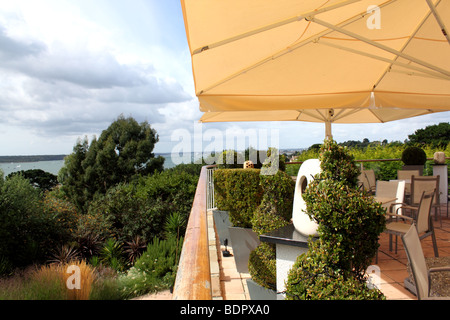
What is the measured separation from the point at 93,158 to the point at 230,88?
2450cm

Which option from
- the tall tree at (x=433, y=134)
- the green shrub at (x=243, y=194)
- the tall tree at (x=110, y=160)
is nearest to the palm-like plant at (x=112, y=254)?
the green shrub at (x=243, y=194)

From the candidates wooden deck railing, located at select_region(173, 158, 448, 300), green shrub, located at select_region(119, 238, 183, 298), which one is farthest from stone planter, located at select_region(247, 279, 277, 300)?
green shrub, located at select_region(119, 238, 183, 298)

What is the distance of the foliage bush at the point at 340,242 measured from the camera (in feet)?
4.79

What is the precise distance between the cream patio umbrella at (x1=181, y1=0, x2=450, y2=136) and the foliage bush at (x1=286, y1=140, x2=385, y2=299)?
141 centimetres

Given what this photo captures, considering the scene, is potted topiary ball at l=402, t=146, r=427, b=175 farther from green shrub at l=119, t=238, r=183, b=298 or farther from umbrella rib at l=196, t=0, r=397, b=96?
umbrella rib at l=196, t=0, r=397, b=96

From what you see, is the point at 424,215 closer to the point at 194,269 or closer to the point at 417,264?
the point at 417,264

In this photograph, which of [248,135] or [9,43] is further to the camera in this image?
[9,43]

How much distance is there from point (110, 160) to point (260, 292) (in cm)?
2476

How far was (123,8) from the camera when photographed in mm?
7566

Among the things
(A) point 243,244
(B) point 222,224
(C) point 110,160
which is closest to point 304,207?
(A) point 243,244

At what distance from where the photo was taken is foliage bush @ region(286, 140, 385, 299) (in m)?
1.46

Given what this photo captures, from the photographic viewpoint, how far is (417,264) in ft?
6.79

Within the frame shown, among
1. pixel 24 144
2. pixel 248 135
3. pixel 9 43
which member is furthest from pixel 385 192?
pixel 24 144

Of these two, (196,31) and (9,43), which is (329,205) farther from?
(9,43)
